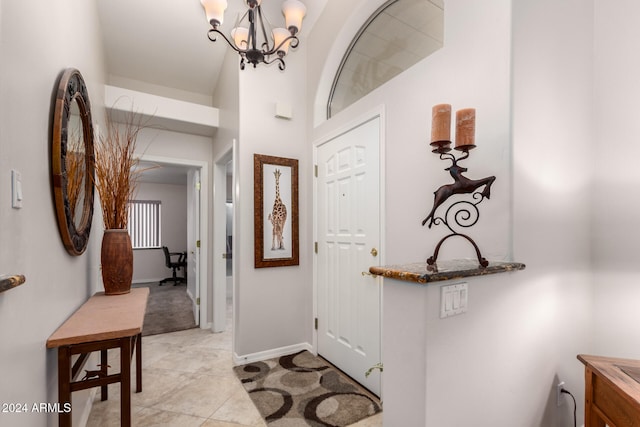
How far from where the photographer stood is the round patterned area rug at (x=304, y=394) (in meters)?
1.92

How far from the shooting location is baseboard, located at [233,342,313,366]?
2.70 m

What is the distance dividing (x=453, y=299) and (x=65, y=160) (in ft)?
5.96

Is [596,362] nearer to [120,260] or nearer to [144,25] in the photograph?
[120,260]

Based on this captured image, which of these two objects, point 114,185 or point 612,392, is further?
point 114,185

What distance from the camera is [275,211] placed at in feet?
9.50

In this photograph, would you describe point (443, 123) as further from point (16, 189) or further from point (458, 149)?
point (16, 189)

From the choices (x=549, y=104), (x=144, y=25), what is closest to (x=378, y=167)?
(x=549, y=104)

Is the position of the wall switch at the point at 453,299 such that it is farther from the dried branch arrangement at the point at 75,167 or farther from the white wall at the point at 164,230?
the white wall at the point at 164,230

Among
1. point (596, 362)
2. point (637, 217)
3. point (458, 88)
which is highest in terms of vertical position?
point (458, 88)

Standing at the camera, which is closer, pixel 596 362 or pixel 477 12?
pixel 596 362

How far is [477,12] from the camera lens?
1.46 metres

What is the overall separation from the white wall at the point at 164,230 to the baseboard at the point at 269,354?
5.13 metres

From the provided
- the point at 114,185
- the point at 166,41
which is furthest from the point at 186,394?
the point at 166,41

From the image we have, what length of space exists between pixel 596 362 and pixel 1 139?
226cm
